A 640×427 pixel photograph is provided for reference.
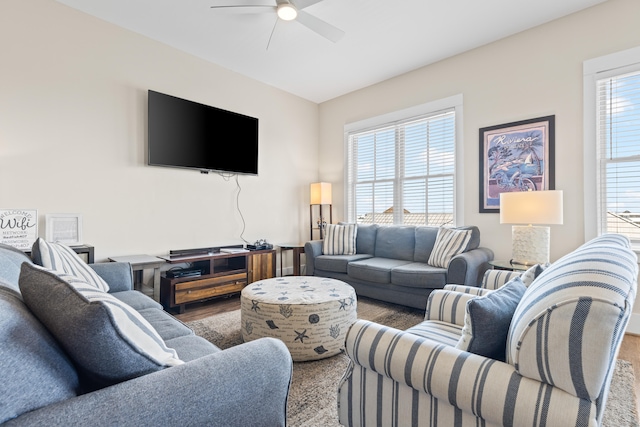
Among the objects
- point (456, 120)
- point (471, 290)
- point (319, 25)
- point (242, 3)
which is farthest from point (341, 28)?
point (471, 290)

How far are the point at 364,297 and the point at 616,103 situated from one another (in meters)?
3.05

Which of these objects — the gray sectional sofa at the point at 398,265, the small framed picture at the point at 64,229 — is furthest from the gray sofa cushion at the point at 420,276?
the small framed picture at the point at 64,229

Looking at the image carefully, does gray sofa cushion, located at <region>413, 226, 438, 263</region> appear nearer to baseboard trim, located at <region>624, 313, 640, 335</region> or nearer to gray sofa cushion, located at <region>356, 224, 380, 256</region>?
gray sofa cushion, located at <region>356, 224, 380, 256</region>

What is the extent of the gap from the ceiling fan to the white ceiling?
98 mm

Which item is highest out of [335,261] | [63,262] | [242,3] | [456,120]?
[242,3]

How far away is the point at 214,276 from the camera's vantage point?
3.53 metres

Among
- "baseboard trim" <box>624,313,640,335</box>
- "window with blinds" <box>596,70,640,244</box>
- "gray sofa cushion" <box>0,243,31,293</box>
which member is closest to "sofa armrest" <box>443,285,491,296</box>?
"baseboard trim" <box>624,313,640,335</box>

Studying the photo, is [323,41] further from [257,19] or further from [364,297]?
[364,297]

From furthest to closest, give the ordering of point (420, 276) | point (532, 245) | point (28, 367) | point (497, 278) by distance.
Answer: point (420, 276) → point (532, 245) → point (497, 278) → point (28, 367)

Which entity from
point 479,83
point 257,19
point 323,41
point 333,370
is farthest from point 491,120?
point 333,370

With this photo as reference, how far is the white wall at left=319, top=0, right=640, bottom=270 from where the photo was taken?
2.91m

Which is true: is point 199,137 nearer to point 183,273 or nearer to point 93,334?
point 183,273

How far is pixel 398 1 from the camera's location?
9.26 feet

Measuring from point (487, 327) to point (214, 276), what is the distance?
308cm
